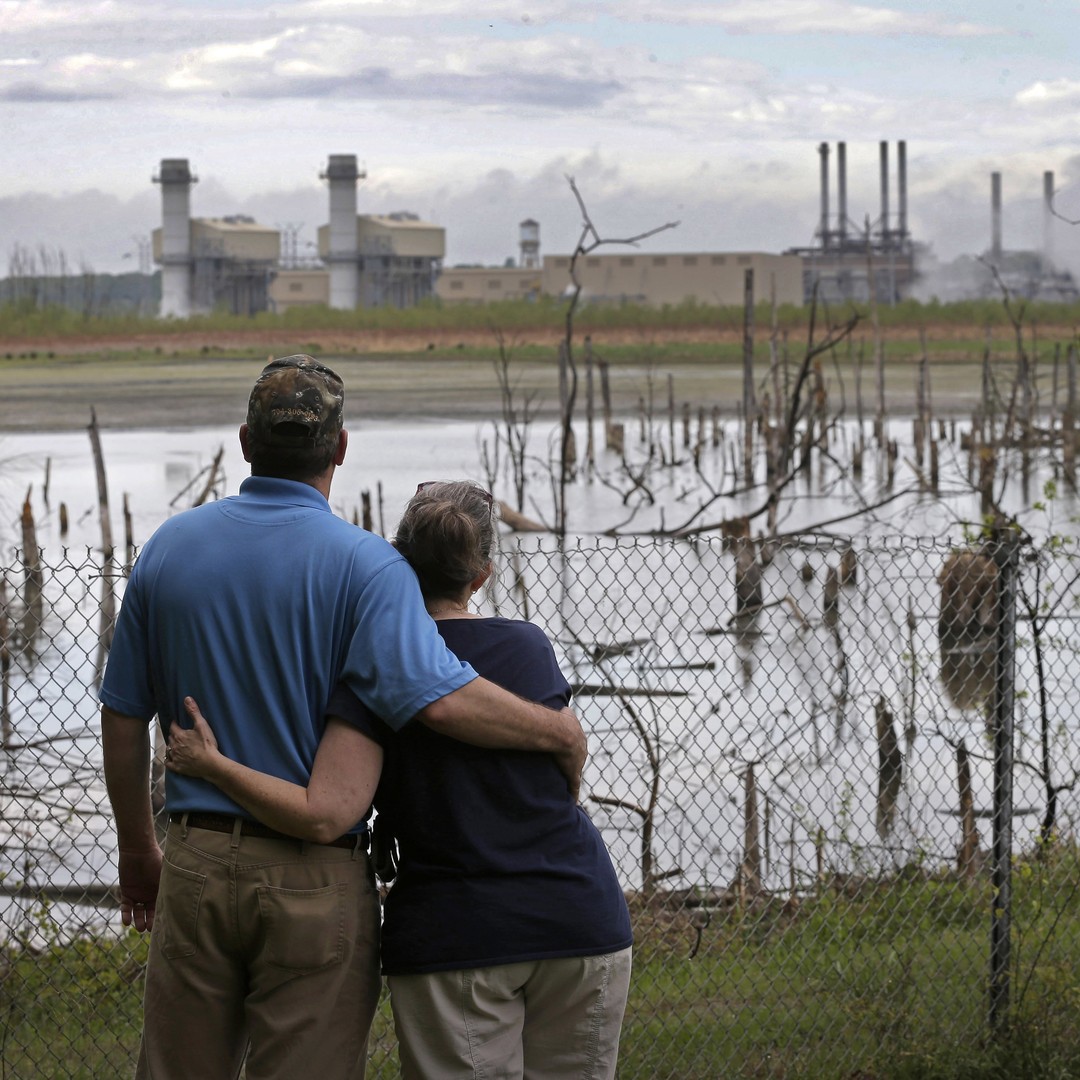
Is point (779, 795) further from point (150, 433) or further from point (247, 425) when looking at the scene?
point (150, 433)

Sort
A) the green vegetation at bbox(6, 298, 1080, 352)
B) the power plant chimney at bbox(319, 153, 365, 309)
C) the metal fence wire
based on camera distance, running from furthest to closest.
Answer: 1. the power plant chimney at bbox(319, 153, 365, 309)
2. the green vegetation at bbox(6, 298, 1080, 352)
3. the metal fence wire

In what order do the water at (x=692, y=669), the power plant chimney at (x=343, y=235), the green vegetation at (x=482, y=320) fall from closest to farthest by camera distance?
1. the water at (x=692, y=669)
2. the green vegetation at (x=482, y=320)
3. the power plant chimney at (x=343, y=235)

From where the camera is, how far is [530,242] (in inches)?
3602

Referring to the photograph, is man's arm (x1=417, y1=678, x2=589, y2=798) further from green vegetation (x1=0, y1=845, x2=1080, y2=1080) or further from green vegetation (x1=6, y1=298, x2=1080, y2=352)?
green vegetation (x1=6, y1=298, x2=1080, y2=352)

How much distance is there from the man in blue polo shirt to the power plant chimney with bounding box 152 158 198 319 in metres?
76.2

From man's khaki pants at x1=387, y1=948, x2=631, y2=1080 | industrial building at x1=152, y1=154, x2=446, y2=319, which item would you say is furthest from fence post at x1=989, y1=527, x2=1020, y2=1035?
industrial building at x1=152, y1=154, x2=446, y2=319

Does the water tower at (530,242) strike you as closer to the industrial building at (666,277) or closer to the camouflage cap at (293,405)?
the industrial building at (666,277)

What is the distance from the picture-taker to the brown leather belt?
2.41 meters

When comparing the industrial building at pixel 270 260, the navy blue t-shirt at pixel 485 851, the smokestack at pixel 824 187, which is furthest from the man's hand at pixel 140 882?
the smokestack at pixel 824 187

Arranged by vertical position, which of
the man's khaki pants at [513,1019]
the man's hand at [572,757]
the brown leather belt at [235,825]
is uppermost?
the man's hand at [572,757]

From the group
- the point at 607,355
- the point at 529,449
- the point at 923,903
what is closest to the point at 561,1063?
the point at 923,903

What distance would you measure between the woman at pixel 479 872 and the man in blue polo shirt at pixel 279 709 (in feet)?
0.18

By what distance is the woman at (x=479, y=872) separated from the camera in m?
2.41

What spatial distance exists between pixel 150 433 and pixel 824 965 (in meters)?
32.6
